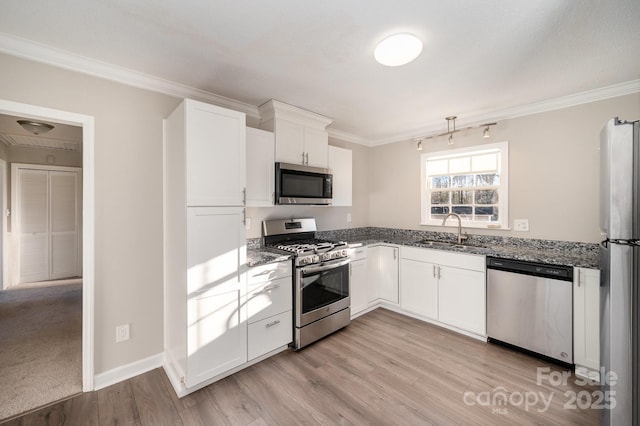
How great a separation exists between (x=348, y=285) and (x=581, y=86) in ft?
9.81

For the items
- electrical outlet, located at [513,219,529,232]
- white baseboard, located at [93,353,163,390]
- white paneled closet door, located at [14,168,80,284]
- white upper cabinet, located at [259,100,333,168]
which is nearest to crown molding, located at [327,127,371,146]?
white upper cabinet, located at [259,100,333,168]

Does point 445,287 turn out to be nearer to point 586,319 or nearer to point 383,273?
point 383,273

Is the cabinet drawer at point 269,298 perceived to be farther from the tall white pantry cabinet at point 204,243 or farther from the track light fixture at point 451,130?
the track light fixture at point 451,130

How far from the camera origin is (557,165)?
277 centimetres

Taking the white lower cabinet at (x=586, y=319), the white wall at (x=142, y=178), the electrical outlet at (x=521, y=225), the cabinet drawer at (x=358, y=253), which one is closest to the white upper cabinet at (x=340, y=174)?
the cabinet drawer at (x=358, y=253)

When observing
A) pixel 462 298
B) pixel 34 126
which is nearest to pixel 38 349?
pixel 34 126

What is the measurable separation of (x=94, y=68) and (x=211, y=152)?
1076 millimetres

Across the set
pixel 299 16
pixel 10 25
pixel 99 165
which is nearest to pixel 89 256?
pixel 99 165

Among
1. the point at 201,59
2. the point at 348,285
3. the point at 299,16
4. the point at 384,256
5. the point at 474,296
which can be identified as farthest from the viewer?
the point at 384,256

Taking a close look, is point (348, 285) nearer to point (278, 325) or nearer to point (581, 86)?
point (278, 325)

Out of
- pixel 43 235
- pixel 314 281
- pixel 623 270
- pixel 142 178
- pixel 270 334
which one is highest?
pixel 142 178

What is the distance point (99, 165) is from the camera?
2.08 metres

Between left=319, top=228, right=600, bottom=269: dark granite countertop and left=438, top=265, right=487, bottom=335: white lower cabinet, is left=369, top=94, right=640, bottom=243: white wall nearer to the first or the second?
left=319, top=228, right=600, bottom=269: dark granite countertop

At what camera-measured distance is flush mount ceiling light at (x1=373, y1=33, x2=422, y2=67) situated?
5.68 feet
